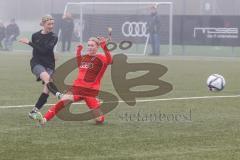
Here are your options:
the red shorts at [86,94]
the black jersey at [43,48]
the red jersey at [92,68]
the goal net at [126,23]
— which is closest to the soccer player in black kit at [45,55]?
the black jersey at [43,48]

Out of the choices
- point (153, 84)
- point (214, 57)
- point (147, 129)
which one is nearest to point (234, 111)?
point (147, 129)

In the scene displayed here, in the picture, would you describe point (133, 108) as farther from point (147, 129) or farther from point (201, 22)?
point (201, 22)

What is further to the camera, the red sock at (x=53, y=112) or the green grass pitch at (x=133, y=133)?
the red sock at (x=53, y=112)

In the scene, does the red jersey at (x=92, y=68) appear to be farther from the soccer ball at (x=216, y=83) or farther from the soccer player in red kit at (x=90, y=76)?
the soccer ball at (x=216, y=83)

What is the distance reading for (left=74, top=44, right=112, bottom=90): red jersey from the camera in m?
11.7

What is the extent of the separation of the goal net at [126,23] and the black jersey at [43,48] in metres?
25.0

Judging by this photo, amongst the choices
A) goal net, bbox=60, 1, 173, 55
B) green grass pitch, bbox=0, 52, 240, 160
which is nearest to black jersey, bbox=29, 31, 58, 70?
green grass pitch, bbox=0, 52, 240, 160

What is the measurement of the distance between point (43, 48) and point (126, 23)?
26.9m

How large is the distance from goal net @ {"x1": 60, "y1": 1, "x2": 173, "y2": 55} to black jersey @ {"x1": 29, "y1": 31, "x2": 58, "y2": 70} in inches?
983

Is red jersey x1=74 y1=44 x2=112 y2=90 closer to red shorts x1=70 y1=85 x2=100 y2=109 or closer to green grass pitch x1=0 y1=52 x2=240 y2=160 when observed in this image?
red shorts x1=70 y1=85 x2=100 y2=109

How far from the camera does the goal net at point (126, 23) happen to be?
3831 centimetres

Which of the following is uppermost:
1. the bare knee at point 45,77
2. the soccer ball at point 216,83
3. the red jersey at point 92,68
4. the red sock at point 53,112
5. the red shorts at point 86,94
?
the red jersey at point 92,68

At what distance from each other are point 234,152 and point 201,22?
28.9 metres

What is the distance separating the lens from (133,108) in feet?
44.5
